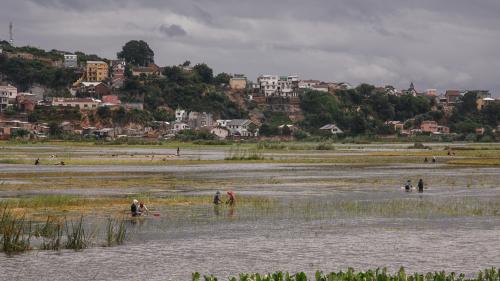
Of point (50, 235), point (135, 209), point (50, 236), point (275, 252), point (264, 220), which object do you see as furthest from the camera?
point (135, 209)

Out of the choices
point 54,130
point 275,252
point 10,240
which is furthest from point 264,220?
point 54,130

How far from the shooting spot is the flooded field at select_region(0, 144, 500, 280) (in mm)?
30672

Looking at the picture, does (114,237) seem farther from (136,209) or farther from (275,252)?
(136,209)

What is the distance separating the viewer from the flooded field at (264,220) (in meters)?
30.7

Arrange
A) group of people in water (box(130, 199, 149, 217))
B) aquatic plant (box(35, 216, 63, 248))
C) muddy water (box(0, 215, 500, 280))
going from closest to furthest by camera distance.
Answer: muddy water (box(0, 215, 500, 280)), aquatic plant (box(35, 216, 63, 248)), group of people in water (box(130, 199, 149, 217))

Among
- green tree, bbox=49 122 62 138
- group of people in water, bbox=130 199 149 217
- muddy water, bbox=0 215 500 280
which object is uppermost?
green tree, bbox=49 122 62 138

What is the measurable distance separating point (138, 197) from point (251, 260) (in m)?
24.0

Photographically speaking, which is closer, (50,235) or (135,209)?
(50,235)

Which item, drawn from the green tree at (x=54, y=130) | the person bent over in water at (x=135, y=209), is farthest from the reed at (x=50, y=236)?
the green tree at (x=54, y=130)

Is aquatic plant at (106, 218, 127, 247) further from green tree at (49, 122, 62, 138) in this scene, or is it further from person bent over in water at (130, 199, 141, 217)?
green tree at (49, 122, 62, 138)

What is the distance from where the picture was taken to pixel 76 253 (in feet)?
107

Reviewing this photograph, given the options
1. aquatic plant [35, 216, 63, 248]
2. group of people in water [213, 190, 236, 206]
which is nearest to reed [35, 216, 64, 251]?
aquatic plant [35, 216, 63, 248]

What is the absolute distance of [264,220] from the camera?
141ft

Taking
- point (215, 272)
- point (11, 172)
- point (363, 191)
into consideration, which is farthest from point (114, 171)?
point (215, 272)
